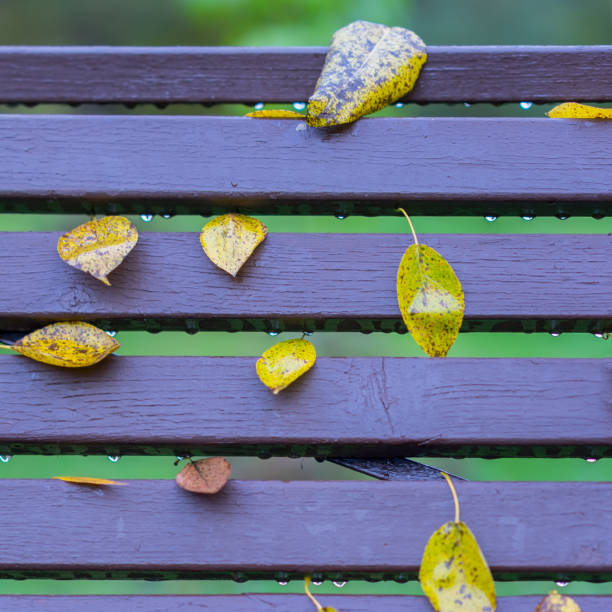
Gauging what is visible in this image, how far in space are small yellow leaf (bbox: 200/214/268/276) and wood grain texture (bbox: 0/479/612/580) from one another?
0.96ft

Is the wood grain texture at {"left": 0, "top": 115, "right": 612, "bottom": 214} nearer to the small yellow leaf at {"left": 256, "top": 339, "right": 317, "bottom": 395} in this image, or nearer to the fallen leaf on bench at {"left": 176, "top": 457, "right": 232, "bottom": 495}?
the small yellow leaf at {"left": 256, "top": 339, "right": 317, "bottom": 395}

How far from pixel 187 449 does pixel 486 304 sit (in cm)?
45

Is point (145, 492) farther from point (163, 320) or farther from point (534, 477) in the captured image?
point (534, 477)

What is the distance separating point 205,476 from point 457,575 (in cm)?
34

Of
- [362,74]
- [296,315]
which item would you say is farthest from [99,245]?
[362,74]

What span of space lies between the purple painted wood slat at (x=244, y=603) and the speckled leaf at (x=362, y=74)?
63cm

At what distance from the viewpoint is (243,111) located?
7.47ft

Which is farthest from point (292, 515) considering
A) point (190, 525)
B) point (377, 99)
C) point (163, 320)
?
point (377, 99)

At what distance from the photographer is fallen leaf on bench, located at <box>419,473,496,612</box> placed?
71 centimetres

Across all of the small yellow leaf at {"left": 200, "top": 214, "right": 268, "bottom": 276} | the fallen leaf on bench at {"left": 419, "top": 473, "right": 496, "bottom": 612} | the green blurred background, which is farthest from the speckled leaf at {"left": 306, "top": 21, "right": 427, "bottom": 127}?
the green blurred background

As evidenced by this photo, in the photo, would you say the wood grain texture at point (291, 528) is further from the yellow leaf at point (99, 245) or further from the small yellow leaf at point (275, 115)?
the small yellow leaf at point (275, 115)

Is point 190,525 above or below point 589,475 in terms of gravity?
above

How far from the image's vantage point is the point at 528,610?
2.42 ft

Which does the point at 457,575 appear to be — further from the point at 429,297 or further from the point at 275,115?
the point at 275,115
